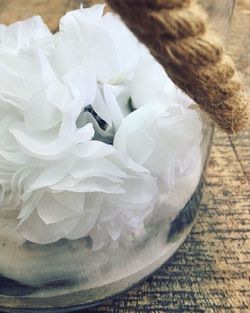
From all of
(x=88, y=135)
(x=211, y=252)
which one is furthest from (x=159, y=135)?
(x=211, y=252)

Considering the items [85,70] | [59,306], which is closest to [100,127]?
[85,70]

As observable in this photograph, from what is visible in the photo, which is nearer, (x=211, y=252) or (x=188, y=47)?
(x=188, y=47)

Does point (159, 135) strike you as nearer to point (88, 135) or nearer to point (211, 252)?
point (88, 135)

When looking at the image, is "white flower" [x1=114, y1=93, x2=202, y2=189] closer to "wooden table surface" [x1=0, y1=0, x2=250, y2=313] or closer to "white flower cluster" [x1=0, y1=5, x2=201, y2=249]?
"white flower cluster" [x1=0, y1=5, x2=201, y2=249]

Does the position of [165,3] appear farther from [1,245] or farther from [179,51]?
[1,245]

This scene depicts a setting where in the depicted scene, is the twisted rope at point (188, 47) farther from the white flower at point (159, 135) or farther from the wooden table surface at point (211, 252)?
the wooden table surface at point (211, 252)

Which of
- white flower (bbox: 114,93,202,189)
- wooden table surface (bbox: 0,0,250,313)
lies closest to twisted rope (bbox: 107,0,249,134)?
white flower (bbox: 114,93,202,189)
